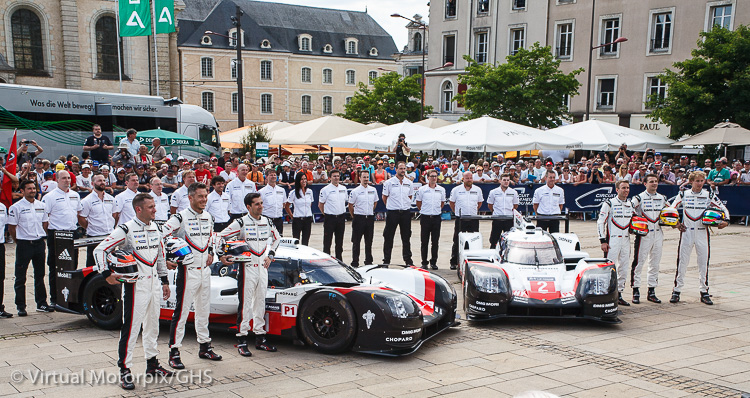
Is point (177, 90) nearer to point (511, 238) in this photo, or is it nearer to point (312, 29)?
point (312, 29)

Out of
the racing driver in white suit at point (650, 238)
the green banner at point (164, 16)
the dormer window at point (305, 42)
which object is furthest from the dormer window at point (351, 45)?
the racing driver in white suit at point (650, 238)

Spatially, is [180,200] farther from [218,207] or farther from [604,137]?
[604,137]

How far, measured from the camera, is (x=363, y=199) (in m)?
13.4

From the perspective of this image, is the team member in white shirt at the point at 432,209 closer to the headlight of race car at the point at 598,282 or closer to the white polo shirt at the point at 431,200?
the white polo shirt at the point at 431,200

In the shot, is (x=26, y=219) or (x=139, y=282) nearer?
(x=139, y=282)

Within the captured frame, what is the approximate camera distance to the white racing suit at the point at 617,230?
10688 millimetres

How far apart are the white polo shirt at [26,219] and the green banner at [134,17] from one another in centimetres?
2264

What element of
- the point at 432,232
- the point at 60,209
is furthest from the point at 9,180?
the point at 432,232

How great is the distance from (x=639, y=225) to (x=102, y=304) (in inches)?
336

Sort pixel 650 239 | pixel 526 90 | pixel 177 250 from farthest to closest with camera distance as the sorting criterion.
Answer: pixel 526 90, pixel 650 239, pixel 177 250

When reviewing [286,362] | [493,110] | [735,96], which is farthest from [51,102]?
[735,96]

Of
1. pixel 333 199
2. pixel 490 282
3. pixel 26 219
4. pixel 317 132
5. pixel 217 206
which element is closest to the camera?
pixel 490 282

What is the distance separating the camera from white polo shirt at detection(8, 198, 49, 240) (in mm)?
9328

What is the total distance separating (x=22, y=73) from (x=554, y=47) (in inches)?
1535
